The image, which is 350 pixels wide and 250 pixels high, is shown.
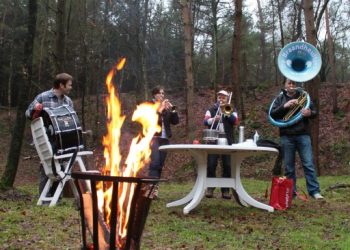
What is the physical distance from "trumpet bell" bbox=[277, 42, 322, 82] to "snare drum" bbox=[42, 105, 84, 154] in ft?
9.75

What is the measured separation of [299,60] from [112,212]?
5.03 metres

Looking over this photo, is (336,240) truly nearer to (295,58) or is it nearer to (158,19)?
(295,58)

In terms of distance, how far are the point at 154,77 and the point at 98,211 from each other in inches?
1044

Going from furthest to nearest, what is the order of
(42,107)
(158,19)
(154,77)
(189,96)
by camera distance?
(154,77)
(158,19)
(189,96)
(42,107)

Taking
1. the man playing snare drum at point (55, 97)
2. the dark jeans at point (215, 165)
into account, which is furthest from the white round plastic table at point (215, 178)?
the man playing snare drum at point (55, 97)

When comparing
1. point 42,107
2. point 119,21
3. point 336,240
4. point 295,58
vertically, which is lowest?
point 336,240

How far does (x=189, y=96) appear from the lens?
14305mm

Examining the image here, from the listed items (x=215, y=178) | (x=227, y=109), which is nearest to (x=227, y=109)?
(x=227, y=109)

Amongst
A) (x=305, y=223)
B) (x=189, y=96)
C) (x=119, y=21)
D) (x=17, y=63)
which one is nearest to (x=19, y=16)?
(x=17, y=63)

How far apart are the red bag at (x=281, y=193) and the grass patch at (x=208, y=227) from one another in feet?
0.40

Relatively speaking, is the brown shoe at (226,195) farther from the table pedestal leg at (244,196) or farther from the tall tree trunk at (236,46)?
the tall tree trunk at (236,46)

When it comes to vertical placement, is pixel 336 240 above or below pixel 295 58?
below

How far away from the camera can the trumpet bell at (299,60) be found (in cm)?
689


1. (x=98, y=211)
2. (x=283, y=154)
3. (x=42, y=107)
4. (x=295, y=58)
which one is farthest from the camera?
(x=295, y=58)
